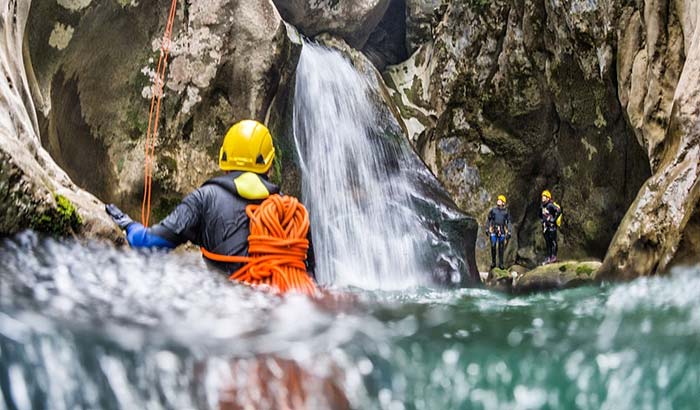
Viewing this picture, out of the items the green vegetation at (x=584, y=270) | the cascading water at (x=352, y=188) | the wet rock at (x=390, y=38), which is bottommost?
the green vegetation at (x=584, y=270)

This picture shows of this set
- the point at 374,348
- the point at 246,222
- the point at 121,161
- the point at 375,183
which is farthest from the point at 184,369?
the point at 375,183

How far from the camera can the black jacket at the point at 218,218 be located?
12.9ft

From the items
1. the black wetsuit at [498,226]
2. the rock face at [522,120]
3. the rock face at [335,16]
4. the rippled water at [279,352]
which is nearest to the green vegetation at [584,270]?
the black wetsuit at [498,226]

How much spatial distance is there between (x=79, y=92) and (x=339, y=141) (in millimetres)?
5594

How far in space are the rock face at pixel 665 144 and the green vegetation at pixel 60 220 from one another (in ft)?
16.1

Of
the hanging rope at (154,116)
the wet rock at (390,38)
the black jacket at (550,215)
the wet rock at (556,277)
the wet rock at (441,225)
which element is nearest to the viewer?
the hanging rope at (154,116)

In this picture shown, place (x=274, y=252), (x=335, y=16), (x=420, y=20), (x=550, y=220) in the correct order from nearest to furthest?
1. (x=274, y=252)
2. (x=550, y=220)
3. (x=335, y=16)
4. (x=420, y=20)

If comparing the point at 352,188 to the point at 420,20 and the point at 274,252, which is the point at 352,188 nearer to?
the point at 274,252

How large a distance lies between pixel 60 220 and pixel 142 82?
554 cm

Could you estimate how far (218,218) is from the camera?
3951mm

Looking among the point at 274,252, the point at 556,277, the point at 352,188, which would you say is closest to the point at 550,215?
the point at 556,277

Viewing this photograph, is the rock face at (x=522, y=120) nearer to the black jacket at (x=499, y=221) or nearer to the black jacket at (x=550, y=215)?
the black jacket at (x=550, y=215)

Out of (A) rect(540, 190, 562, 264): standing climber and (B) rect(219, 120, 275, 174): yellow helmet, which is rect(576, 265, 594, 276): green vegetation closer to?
(A) rect(540, 190, 562, 264): standing climber

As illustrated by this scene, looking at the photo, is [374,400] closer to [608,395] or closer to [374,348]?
[374,348]
